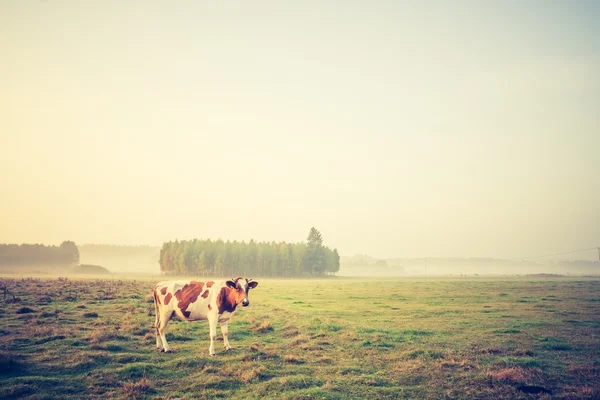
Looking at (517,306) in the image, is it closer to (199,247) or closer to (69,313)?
(69,313)

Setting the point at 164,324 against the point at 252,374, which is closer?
the point at 252,374

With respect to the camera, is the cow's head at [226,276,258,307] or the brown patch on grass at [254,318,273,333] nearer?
the cow's head at [226,276,258,307]

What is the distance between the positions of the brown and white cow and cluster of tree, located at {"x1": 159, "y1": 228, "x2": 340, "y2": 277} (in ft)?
418

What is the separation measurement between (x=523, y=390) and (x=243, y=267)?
449 ft

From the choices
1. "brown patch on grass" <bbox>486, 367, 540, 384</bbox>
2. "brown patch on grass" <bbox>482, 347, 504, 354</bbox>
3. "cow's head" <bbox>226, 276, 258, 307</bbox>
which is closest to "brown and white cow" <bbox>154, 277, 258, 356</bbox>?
"cow's head" <bbox>226, 276, 258, 307</bbox>

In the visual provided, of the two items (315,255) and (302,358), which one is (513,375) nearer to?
(302,358)

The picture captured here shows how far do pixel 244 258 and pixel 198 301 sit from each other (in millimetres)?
129881

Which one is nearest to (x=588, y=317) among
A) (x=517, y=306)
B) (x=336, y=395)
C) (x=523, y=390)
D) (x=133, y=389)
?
(x=517, y=306)

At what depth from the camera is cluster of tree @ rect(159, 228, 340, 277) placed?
144 m

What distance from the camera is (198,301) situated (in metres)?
17.3

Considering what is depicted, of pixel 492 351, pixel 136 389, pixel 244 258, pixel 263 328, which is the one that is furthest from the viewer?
pixel 244 258

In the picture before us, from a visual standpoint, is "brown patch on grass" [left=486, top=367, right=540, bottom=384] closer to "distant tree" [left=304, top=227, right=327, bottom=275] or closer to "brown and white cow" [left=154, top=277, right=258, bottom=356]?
"brown and white cow" [left=154, top=277, right=258, bottom=356]

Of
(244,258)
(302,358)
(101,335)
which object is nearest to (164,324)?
(101,335)

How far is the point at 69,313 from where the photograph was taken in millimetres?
27703
